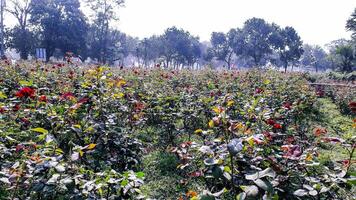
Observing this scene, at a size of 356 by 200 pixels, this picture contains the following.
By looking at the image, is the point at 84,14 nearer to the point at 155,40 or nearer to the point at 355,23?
the point at 155,40

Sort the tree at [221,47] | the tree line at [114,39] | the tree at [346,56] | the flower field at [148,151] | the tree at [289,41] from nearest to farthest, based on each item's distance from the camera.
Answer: the flower field at [148,151] → the tree at [346,56] → the tree line at [114,39] → the tree at [289,41] → the tree at [221,47]

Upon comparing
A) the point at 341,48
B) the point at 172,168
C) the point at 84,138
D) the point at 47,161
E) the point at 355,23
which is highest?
the point at 355,23

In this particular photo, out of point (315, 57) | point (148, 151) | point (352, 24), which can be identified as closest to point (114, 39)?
point (352, 24)

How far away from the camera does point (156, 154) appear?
5.00 metres

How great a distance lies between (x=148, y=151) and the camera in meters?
5.29

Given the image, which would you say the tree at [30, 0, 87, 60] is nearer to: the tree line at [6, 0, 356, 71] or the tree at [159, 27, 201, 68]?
the tree line at [6, 0, 356, 71]

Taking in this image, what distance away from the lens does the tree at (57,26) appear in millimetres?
37750

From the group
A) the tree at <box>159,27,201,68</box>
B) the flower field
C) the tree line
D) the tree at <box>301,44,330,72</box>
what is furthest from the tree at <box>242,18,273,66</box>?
the flower field

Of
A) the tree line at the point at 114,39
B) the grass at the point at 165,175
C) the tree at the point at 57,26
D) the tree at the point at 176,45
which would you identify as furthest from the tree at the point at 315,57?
the grass at the point at 165,175

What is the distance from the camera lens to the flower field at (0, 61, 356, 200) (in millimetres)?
1688

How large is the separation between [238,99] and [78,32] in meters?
37.5

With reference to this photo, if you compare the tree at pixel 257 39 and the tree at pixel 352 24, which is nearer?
the tree at pixel 352 24

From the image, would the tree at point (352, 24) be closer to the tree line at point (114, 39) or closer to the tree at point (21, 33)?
the tree line at point (114, 39)

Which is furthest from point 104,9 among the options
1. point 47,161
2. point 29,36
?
point 47,161
